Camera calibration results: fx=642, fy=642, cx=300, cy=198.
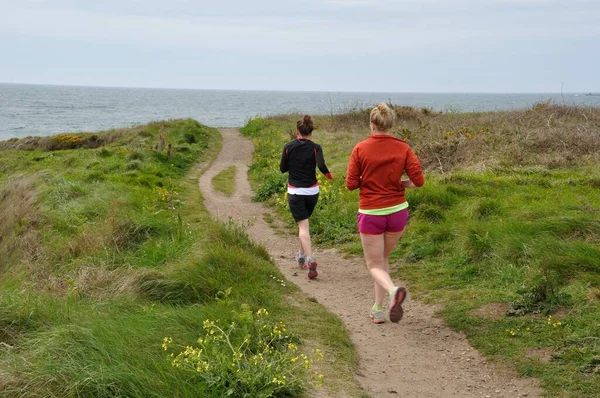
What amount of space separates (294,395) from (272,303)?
2.14 m

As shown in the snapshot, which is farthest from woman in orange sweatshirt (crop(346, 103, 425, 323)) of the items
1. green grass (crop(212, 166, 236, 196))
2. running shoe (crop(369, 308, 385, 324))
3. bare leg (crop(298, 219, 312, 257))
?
green grass (crop(212, 166, 236, 196))

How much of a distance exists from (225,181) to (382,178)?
1275 cm

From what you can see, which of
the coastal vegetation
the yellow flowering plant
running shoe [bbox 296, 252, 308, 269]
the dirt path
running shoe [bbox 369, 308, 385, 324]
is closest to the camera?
the yellow flowering plant

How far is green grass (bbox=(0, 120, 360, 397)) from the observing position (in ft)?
14.1

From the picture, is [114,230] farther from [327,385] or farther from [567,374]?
[567,374]

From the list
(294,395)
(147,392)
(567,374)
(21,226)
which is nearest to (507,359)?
(567,374)

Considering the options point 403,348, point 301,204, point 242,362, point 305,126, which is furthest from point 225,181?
point 242,362

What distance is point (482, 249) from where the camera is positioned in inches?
316

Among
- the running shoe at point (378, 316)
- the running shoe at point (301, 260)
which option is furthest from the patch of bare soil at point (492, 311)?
the running shoe at point (301, 260)

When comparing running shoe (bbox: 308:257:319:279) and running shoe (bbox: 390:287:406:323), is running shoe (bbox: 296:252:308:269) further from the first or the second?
running shoe (bbox: 390:287:406:323)

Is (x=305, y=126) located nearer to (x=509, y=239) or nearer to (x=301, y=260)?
(x=301, y=260)

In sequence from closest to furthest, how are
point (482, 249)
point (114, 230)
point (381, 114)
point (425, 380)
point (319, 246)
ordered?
point (425, 380), point (381, 114), point (482, 249), point (114, 230), point (319, 246)

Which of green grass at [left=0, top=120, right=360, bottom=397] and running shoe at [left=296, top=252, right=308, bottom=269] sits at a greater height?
green grass at [left=0, top=120, right=360, bottom=397]

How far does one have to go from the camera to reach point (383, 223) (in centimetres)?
619
